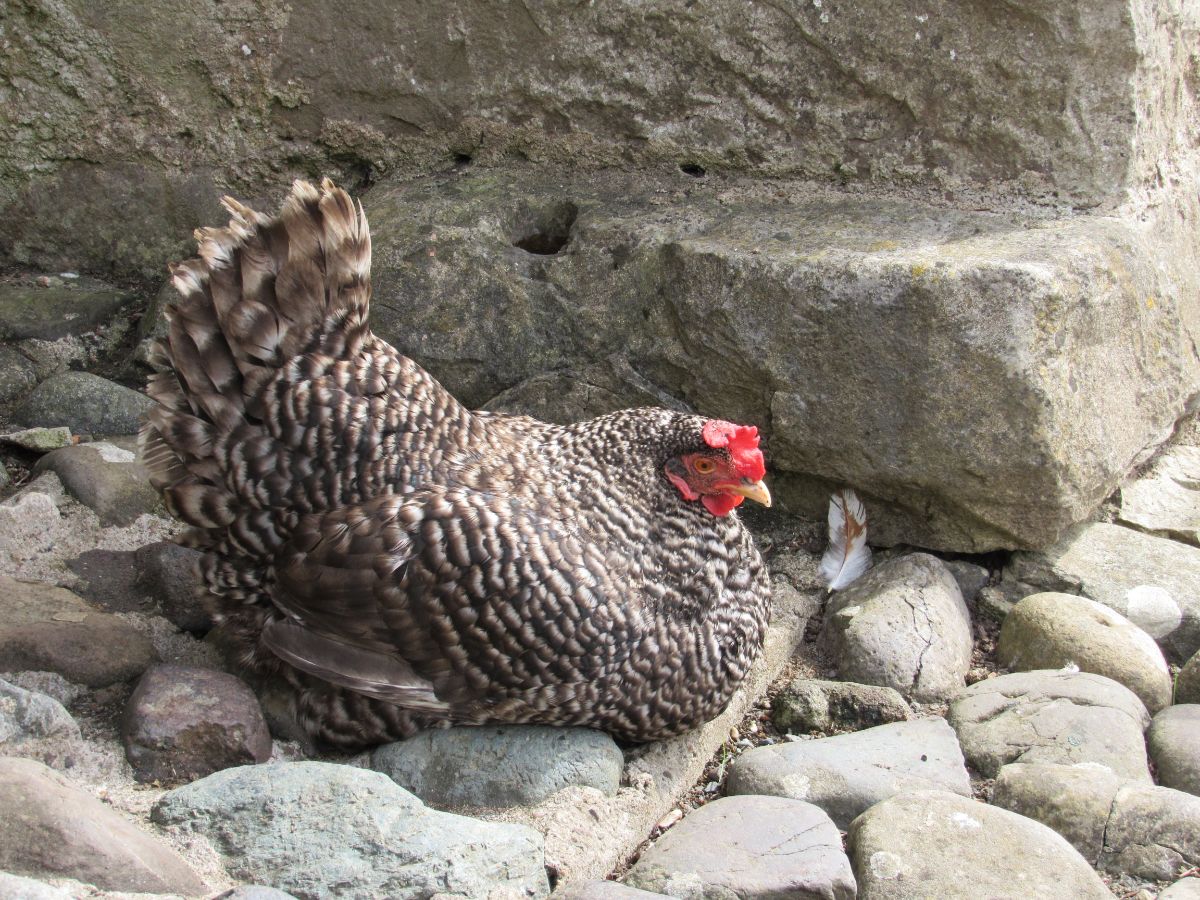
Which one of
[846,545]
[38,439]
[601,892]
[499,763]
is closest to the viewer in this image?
[601,892]

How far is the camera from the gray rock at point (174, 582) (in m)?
3.28

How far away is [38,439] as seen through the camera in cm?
377

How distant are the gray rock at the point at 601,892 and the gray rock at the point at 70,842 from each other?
2.41ft

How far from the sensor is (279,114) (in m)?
4.06

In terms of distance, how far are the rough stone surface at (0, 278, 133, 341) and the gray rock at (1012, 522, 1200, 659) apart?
3.33m

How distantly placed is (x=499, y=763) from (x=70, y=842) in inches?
41.7

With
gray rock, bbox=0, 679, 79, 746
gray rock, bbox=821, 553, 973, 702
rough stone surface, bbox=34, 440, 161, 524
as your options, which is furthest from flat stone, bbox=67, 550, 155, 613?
Answer: gray rock, bbox=821, 553, 973, 702

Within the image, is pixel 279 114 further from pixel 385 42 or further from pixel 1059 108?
pixel 1059 108

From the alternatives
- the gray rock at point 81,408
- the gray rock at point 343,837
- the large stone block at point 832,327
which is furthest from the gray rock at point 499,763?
the gray rock at point 81,408

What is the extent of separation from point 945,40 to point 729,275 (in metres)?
0.98

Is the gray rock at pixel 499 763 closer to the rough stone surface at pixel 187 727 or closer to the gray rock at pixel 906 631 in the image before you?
the rough stone surface at pixel 187 727

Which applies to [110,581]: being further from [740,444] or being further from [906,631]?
[906,631]

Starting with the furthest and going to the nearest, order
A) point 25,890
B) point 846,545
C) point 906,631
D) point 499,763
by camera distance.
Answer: point 846,545, point 906,631, point 499,763, point 25,890

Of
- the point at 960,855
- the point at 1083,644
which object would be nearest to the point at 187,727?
the point at 960,855
